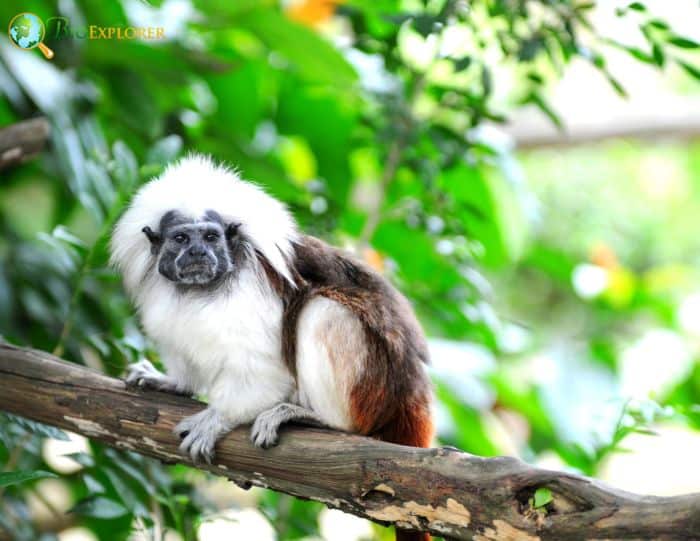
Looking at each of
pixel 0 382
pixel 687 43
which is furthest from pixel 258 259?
pixel 687 43

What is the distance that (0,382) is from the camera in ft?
7.30

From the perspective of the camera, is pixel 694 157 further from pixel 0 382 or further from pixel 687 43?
pixel 0 382

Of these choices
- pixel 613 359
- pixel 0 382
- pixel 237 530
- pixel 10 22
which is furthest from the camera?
pixel 237 530

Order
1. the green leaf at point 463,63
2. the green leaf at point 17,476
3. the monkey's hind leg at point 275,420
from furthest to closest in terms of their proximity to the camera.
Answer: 1. the green leaf at point 463,63
2. the monkey's hind leg at point 275,420
3. the green leaf at point 17,476

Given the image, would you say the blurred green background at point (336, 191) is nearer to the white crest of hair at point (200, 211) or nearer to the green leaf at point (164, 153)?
the green leaf at point (164, 153)

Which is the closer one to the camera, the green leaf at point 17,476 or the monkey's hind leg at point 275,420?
the green leaf at point 17,476

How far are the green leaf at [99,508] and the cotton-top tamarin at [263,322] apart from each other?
12.7 inches

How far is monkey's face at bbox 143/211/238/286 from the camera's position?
2148 millimetres

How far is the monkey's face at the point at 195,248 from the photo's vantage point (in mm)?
2148

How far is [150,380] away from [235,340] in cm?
33

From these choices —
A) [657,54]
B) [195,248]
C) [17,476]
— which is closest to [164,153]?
[195,248]

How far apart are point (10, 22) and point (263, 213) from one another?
4.92 feet

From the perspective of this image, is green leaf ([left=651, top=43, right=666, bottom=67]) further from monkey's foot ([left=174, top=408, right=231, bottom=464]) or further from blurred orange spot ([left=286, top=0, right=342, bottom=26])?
blurred orange spot ([left=286, top=0, right=342, bottom=26])

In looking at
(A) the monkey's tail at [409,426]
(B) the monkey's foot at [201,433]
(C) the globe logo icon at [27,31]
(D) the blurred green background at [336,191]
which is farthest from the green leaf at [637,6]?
(C) the globe logo icon at [27,31]
